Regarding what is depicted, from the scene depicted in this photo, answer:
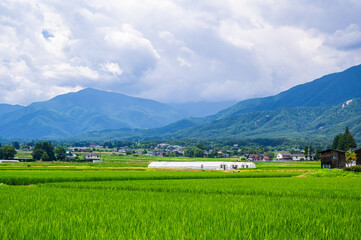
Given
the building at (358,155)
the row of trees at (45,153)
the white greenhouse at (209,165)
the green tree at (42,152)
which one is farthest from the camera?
the green tree at (42,152)

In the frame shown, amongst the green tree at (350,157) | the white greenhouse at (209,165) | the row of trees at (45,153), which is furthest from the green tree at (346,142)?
the row of trees at (45,153)

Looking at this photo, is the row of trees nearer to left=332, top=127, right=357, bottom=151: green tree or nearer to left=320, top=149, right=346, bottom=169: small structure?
left=320, top=149, right=346, bottom=169: small structure

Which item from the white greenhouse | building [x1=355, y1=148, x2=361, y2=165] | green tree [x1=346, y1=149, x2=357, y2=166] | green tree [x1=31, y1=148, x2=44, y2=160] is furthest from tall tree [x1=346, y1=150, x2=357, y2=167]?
green tree [x1=31, y1=148, x2=44, y2=160]

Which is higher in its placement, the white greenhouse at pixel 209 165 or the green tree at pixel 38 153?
the green tree at pixel 38 153

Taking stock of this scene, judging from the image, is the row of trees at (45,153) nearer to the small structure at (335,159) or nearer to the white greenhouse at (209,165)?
the white greenhouse at (209,165)

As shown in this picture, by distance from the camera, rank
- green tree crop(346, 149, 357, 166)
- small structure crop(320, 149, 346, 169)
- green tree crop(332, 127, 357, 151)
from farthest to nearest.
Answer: green tree crop(332, 127, 357, 151)
small structure crop(320, 149, 346, 169)
green tree crop(346, 149, 357, 166)

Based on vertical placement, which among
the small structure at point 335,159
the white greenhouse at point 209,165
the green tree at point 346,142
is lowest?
the white greenhouse at point 209,165

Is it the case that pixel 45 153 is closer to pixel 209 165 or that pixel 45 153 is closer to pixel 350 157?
pixel 209 165

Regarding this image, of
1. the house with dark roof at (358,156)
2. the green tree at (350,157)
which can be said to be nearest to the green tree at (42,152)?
the green tree at (350,157)

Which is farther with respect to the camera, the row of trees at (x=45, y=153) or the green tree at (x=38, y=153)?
the green tree at (x=38, y=153)

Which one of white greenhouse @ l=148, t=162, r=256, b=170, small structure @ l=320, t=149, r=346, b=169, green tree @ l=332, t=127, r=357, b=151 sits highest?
green tree @ l=332, t=127, r=357, b=151

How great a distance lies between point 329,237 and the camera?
25.1ft

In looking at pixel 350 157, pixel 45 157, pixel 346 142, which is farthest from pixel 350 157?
pixel 45 157

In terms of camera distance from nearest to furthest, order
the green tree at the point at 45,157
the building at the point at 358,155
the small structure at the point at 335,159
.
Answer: the building at the point at 358,155 → the small structure at the point at 335,159 → the green tree at the point at 45,157
